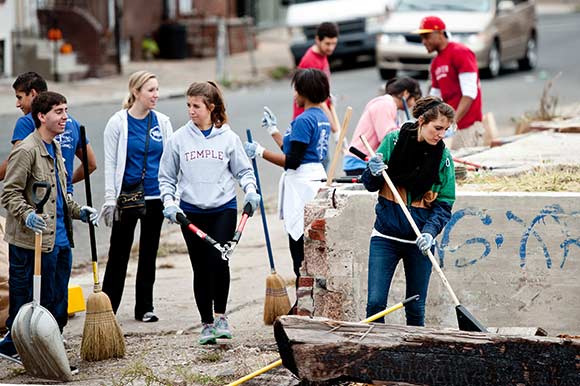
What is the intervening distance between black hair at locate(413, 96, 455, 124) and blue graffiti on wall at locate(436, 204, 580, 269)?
113 cm

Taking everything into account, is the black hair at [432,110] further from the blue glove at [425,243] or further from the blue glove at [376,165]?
the blue glove at [425,243]

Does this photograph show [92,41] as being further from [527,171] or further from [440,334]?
[440,334]

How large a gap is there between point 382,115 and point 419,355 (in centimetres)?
316

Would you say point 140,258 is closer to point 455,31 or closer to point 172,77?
point 455,31

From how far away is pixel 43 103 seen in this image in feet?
23.8

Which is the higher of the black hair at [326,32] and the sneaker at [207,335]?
the black hair at [326,32]

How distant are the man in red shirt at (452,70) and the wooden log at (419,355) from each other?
15.3 feet

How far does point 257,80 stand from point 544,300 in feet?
56.3

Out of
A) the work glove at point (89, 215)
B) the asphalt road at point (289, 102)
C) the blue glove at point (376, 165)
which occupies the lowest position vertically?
the asphalt road at point (289, 102)

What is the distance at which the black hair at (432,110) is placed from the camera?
659 centimetres

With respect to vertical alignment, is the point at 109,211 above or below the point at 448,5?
below

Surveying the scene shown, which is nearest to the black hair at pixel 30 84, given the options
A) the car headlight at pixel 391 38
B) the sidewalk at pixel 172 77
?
the sidewalk at pixel 172 77

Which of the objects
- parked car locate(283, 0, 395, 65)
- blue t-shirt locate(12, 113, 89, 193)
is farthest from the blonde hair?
parked car locate(283, 0, 395, 65)

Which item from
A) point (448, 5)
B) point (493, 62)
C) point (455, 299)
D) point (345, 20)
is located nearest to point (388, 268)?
point (455, 299)
